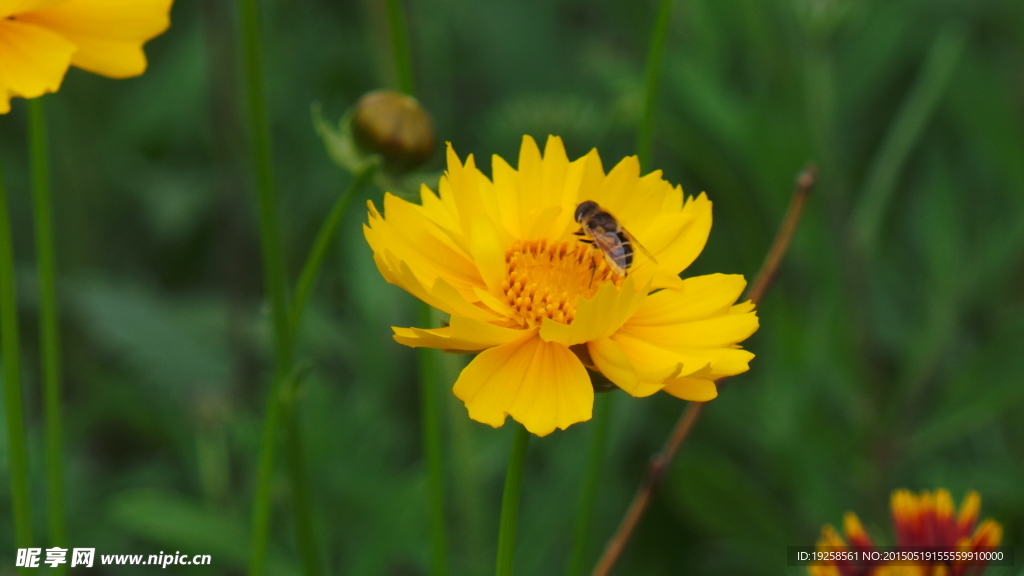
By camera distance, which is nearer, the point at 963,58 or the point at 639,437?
the point at 639,437

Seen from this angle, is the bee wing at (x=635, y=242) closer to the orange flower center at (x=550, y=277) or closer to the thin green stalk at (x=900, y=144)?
the orange flower center at (x=550, y=277)

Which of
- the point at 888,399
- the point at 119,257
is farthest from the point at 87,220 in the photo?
the point at 888,399

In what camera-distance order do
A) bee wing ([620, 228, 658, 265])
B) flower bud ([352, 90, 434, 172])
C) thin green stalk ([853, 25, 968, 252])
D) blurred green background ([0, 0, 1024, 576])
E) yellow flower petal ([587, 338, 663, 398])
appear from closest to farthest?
yellow flower petal ([587, 338, 663, 398]) → bee wing ([620, 228, 658, 265]) → flower bud ([352, 90, 434, 172]) → blurred green background ([0, 0, 1024, 576]) → thin green stalk ([853, 25, 968, 252])

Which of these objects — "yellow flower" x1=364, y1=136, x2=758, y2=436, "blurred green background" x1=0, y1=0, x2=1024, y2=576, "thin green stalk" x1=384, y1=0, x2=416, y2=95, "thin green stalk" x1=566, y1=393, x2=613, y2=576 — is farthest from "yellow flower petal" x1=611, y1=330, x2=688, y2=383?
"blurred green background" x1=0, y1=0, x2=1024, y2=576

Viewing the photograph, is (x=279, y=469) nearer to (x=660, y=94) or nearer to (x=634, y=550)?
(x=634, y=550)

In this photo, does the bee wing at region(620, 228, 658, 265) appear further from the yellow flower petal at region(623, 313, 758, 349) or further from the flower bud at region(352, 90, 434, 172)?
the flower bud at region(352, 90, 434, 172)

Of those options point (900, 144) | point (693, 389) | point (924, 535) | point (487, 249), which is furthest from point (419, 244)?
point (900, 144)

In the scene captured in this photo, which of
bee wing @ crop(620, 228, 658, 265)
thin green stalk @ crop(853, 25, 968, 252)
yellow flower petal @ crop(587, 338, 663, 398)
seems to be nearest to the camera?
yellow flower petal @ crop(587, 338, 663, 398)

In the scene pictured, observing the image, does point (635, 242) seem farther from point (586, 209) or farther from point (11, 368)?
point (11, 368)
